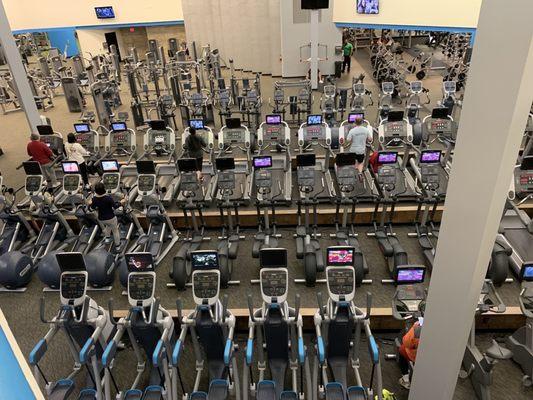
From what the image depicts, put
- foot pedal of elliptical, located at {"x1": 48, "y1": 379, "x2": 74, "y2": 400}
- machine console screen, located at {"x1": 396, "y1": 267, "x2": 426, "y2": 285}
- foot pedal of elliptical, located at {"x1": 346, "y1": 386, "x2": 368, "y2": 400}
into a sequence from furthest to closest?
machine console screen, located at {"x1": 396, "y1": 267, "x2": 426, "y2": 285} → foot pedal of elliptical, located at {"x1": 48, "y1": 379, "x2": 74, "y2": 400} → foot pedal of elliptical, located at {"x1": 346, "y1": 386, "x2": 368, "y2": 400}

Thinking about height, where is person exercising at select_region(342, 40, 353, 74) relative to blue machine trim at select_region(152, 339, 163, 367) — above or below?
above

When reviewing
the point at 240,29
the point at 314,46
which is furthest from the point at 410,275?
the point at 240,29

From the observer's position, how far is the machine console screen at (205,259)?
5.12 metres

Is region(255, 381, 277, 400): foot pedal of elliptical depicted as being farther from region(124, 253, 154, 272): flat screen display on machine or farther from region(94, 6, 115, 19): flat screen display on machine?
region(94, 6, 115, 19): flat screen display on machine

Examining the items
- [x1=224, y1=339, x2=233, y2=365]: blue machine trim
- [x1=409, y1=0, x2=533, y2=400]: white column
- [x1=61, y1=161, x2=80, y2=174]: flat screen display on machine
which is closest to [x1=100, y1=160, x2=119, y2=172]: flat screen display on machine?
[x1=61, y1=161, x2=80, y2=174]: flat screen display on machine

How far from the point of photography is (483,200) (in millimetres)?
2760

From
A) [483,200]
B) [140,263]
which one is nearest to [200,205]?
[140,263]

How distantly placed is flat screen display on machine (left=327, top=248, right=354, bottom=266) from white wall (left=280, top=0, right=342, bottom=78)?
1333 centimetres

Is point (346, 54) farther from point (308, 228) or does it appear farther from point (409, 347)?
point (409, 347)

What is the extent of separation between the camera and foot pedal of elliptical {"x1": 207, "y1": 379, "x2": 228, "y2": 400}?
4.60m

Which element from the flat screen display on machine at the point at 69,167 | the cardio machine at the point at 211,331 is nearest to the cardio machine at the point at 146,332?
the cardio machine at the point at 211,331

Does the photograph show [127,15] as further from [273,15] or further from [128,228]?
[128,228]

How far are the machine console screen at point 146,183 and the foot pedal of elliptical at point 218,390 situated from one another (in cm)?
374

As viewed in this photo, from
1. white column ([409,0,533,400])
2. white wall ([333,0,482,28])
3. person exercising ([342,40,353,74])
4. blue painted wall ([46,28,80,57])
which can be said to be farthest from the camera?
blue painted wall ([46,28,80,57])
